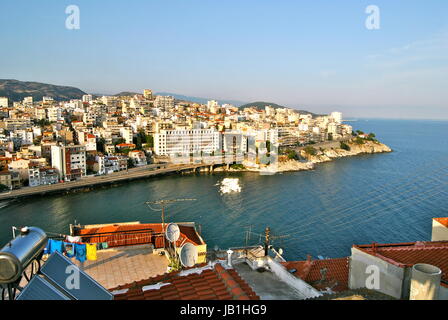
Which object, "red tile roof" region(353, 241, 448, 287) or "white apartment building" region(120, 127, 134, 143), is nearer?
"red tile roof" region(353, 241, 448, 287)

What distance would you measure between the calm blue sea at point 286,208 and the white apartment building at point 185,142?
4.80m

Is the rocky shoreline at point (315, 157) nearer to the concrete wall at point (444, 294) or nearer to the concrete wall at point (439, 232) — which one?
the concrete wall at point (439, 232)

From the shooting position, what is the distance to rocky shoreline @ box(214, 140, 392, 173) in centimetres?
2148

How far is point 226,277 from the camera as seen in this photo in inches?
68.0

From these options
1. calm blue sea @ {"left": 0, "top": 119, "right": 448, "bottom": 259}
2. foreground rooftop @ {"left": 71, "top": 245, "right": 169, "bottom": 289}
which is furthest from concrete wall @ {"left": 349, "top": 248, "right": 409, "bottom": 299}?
calm blue sea @ {"left": 0, "top": 119, "right": 448, "bottom": 259}

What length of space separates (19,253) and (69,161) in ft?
55.7

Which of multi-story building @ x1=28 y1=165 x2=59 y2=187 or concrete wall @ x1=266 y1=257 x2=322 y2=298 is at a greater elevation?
concrete wall @ x1=266 y1=257 x2=322 y2=298

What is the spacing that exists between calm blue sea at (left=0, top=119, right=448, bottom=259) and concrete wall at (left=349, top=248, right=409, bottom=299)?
18.0ft

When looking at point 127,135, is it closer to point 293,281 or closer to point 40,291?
point 293,281

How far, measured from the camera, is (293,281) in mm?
2051

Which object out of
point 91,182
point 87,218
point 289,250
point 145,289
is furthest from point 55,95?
point 145,289

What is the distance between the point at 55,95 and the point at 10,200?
57.1 meters

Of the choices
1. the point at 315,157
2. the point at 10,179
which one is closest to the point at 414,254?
the point at 10,179

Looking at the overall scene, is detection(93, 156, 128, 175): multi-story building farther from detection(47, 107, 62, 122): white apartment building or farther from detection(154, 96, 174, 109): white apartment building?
detection(154, 96, 174, 109): white apartment building
